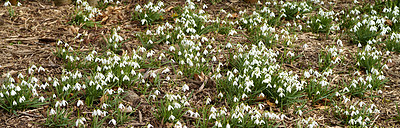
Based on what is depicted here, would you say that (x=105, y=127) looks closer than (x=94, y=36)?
Yes

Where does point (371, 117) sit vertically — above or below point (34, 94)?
below

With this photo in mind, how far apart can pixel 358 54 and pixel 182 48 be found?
7.51 ft

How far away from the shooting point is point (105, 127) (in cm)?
363

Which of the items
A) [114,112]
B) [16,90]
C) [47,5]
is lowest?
[114,112]

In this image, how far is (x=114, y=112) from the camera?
3.58 meters

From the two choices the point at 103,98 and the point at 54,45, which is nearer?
the point at 103,98

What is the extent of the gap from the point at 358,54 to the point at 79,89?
3.49 meters

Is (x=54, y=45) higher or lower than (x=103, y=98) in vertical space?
higher

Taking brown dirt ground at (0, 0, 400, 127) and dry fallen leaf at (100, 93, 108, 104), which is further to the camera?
brown dirt ground at (0, 0, 400, 127)

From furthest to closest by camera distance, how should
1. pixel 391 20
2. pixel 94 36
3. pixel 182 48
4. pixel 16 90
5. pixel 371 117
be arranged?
pixel 391 20
pixel 94 36
pixel 182 48
pixel 371 117
pixel 16 90

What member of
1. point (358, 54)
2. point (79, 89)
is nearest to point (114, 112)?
point (79, 89)

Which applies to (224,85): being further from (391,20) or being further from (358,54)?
(391,20)

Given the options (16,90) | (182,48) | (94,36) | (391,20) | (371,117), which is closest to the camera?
(16,90)

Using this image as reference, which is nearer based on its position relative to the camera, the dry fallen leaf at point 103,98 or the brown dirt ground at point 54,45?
the dry fallen leaf at point 103,98
